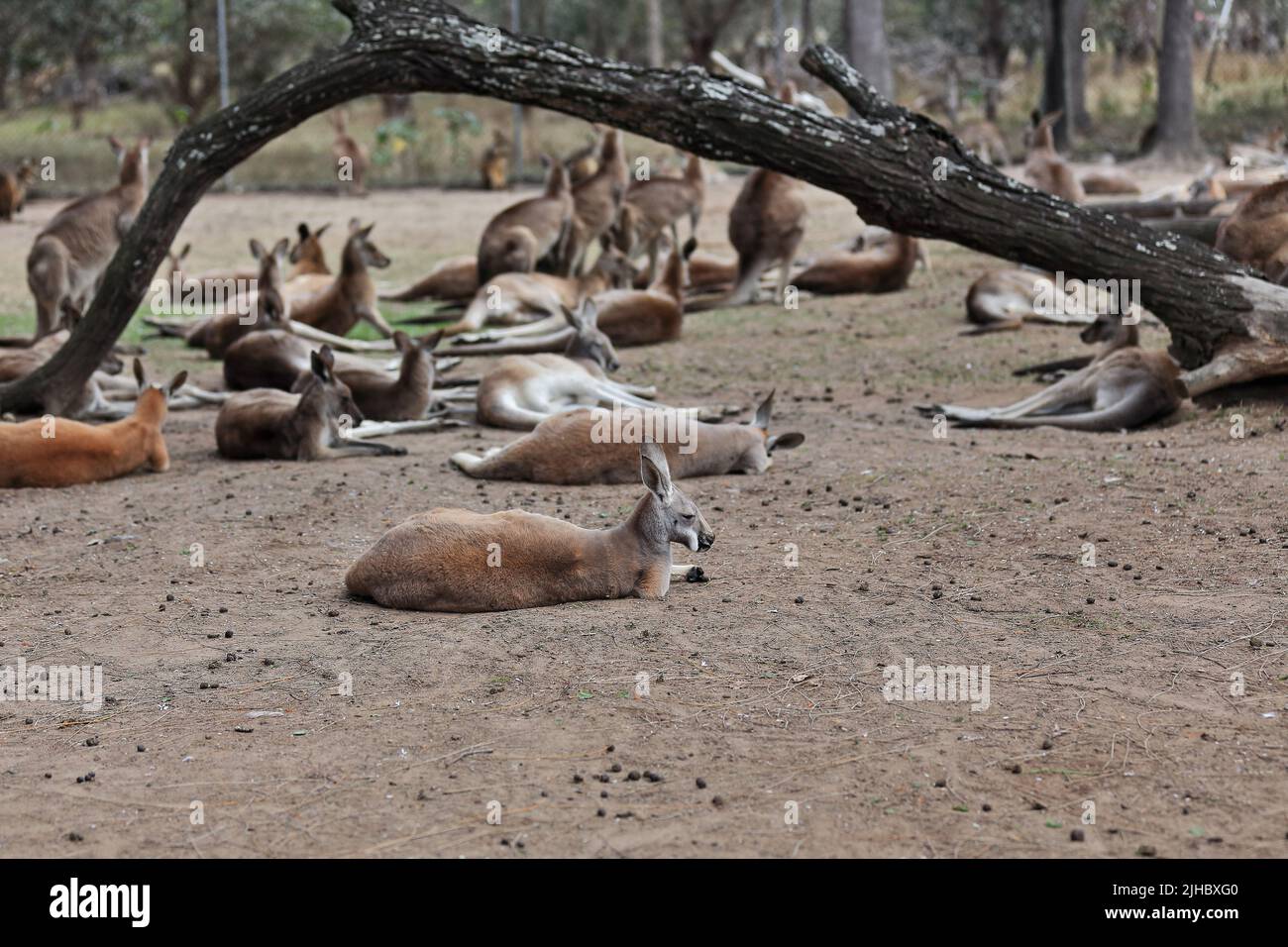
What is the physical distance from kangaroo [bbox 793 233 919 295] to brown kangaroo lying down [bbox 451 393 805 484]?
5.55 m

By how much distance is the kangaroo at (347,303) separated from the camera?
1085cm

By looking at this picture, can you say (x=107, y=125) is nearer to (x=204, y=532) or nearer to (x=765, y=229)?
(x=765, y=229)

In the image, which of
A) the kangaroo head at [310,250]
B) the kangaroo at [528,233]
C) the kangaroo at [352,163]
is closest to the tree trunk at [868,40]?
the kangaroo at [352,163]

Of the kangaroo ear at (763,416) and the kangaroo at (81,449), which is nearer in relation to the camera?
the kangaroo at (81,449)

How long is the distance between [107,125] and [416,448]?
18.3m

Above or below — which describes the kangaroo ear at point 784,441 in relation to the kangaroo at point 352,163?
below

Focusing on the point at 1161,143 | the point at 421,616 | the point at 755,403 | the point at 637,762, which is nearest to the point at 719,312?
the point at 755,403

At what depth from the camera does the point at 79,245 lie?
10.6m

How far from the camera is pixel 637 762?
363 cm

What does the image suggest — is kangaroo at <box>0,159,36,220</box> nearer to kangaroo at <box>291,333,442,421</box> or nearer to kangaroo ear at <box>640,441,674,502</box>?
kangaroo at <box>291,333,442,421</box>

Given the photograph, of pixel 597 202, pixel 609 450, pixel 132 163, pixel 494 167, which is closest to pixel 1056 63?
pixel 494 167

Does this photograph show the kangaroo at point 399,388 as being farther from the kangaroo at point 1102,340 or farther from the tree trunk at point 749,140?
the kangaroo at point 1102,340

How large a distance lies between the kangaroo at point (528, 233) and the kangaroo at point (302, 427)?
4659 millimetres

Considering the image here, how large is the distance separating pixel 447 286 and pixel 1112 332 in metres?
6.15
